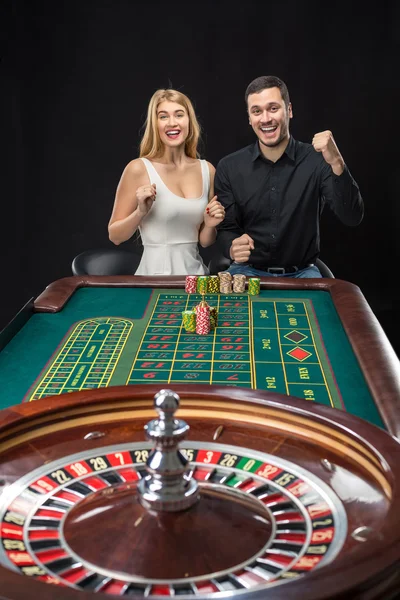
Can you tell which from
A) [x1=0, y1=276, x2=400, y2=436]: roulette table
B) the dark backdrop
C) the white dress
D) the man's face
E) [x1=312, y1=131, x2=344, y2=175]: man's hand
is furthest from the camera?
the dark backdrop

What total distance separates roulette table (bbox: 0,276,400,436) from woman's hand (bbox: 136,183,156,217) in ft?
2.16

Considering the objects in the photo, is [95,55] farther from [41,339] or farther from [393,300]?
[41,339]

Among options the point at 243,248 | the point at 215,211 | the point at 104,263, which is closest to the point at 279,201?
the point at 215,211

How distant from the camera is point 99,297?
2936 millimetres

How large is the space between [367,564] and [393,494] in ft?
0.55

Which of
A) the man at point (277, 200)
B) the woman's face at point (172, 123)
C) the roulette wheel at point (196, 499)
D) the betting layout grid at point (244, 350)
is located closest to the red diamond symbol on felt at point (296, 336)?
the betting layout grid at point (244, 350)

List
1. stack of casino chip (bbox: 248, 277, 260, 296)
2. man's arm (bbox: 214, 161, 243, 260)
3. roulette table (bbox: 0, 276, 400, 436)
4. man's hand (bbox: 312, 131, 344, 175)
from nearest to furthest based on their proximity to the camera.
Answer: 1. roulette table (bbox: 0, 276, 400, 436)
2. stack of casino chip (bbox: 248, 277, 260, 296)
3. man's hand (bbox: 312, 131, 344, 175)
4. man's arm (bbox: 214, 161, 243, 260)

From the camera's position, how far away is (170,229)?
4121mm

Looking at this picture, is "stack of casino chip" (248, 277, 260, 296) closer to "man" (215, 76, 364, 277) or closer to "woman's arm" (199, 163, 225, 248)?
"woman's arm" (199, 163, 225, 248)

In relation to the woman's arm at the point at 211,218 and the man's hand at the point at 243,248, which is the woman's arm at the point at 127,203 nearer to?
the woman's arm at the point at 211,218

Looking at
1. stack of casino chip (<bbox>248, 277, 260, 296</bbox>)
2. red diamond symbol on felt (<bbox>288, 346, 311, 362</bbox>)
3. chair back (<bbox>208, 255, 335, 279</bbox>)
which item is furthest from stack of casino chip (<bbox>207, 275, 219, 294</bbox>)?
chair back (<bbox>208, 255, 335, 279</bbox>)

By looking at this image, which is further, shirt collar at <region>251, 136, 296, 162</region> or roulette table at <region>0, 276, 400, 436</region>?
shirt collar at <region>251, 136, 296, 162</region>

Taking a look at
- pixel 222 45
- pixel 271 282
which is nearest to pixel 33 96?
pixel 222 45

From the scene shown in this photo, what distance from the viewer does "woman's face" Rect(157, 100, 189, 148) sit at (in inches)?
157
